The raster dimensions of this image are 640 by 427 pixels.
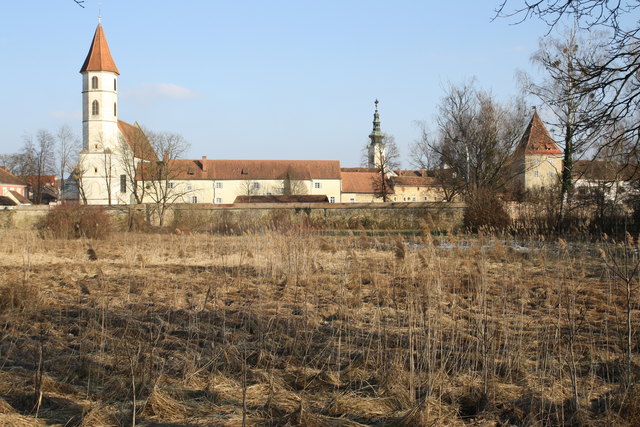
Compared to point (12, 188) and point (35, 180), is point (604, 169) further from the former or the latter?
point (35, 180)

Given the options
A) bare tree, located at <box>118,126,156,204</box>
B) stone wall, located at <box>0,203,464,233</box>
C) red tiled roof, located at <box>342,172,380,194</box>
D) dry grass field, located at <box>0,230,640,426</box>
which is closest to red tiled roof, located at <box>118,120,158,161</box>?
bare tree, located at <box>118,126,156,204</box>

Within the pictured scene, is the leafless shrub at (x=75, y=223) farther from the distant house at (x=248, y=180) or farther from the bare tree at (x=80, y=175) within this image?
the distant house at (x=248, y=180)

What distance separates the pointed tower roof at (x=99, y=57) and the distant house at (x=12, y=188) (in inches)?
586

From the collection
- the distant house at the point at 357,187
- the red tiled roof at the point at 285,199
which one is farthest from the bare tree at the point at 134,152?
the distant house at the point at 357,187

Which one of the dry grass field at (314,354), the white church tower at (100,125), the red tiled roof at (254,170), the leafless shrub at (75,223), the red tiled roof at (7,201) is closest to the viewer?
the dry grass field at (314,354)

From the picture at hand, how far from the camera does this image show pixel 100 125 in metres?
65.6

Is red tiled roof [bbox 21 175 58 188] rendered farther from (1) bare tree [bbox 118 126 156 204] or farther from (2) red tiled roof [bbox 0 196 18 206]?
(1) bare tree [bbox 118 126 156 204]

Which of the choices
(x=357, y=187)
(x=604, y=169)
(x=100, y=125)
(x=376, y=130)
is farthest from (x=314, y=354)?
(x=376, y=130)

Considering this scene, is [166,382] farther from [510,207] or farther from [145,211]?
[145,211]

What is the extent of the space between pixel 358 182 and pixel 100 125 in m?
32.5

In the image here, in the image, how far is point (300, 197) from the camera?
2340 inches

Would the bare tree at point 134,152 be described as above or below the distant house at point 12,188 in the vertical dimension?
above

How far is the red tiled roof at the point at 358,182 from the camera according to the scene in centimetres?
7979

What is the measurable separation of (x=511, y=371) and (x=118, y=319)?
4.94m
